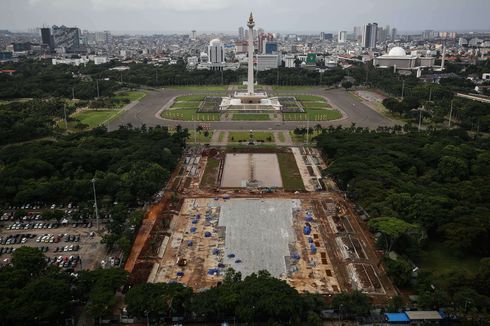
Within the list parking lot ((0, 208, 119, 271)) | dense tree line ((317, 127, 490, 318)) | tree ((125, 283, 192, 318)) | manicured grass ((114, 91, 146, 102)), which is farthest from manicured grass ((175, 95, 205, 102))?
tree ((125, 283, 192, 318))

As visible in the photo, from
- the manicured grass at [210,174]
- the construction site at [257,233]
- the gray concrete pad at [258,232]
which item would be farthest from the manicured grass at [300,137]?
the gray concrete pad at [258,232]

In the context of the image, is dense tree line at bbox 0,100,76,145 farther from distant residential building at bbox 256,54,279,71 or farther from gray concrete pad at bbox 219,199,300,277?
distant residential building at bbox 256,54,279,71

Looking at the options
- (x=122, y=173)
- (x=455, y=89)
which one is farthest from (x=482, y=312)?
(x=455, y=89)

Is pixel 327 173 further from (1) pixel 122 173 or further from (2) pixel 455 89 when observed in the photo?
(2) pixel 455 89

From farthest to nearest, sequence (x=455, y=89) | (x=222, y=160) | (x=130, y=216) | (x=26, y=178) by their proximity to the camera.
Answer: (x=455, y=89)
(x=222, y=160)
(x=26, y=178)
(x=130, y=216)

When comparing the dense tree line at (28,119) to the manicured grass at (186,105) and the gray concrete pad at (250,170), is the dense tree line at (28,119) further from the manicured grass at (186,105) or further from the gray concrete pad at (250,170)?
the gray concrete pad at (250,170)

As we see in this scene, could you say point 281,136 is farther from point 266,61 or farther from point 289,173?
point 266,61
